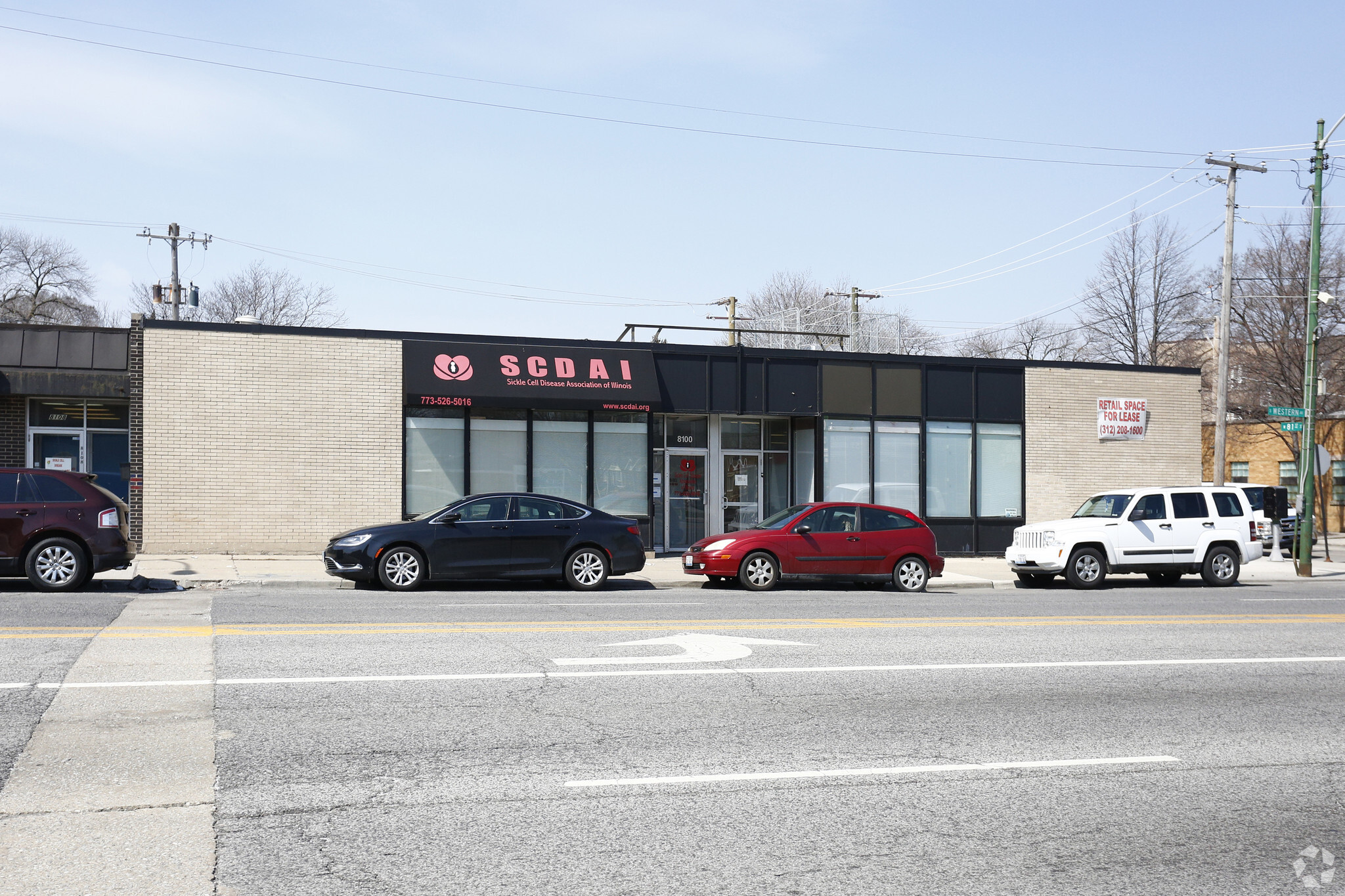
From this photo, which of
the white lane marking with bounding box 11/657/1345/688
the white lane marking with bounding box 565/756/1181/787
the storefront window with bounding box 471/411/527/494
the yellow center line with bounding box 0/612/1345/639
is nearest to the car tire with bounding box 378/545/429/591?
the yellow center line with bounding box 0/612/1345/639

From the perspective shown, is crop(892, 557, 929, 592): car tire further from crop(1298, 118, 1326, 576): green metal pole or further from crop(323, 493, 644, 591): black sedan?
crop(1298, 118, 1326, 576): green metal pole

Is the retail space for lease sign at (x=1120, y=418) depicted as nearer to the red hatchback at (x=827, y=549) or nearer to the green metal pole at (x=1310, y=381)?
the green metal pole at (x=1310, y=381)

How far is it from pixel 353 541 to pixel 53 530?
3803 millimetres

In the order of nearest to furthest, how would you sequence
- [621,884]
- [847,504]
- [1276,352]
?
[621,884]
[847,504]
[1276,352]

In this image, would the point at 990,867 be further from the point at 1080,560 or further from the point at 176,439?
the point at 176,439

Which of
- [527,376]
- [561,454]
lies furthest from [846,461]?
[527,376]

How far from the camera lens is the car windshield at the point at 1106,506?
20.8 m

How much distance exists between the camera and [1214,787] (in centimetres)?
602

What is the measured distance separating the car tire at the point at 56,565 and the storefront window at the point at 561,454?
29.6 ft

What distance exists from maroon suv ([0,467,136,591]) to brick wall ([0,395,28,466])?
824cm

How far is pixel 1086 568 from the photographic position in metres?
20.3

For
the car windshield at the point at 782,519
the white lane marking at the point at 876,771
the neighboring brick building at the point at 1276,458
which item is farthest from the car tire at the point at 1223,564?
the neighboring brick building at the point at 1276,458

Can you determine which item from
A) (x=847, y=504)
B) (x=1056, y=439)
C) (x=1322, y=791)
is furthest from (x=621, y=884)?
(x=1056, y=439)

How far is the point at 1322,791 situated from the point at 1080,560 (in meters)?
14.8
